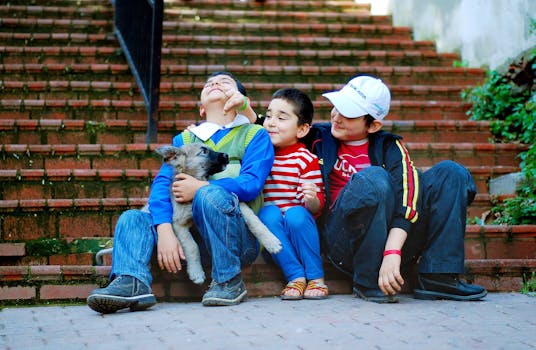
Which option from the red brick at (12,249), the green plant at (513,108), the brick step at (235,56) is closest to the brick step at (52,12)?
the brick step at (235,56)

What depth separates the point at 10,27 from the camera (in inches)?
314

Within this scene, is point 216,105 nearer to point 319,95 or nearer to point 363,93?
point 363,93

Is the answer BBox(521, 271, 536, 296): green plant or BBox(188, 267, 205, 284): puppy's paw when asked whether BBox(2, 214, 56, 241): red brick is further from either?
BBox(521, 271, 536, 296): green plant

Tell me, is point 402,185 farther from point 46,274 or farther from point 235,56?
point 235,56

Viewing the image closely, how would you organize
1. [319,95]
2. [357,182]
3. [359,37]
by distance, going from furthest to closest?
[359,37]
[319,95]
[357,182]

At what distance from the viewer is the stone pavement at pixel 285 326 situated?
9.58 ft

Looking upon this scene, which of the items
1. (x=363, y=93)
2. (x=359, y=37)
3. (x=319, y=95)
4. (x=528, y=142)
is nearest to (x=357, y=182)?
(x=363, y=93)

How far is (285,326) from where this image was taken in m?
3.22

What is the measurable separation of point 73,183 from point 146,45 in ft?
5.26

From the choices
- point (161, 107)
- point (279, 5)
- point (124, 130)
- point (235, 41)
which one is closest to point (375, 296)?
point (124, 130)

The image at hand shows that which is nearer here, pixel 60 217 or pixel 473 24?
pixel 60 217

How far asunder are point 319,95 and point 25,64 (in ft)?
8.48

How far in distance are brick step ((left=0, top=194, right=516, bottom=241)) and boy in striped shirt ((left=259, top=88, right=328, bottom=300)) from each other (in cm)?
122

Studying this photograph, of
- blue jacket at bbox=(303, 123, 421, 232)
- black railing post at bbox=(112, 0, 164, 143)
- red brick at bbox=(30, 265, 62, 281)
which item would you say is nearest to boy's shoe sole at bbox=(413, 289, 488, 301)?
blue jacket at bbox=(303, 123, 421, 232)
